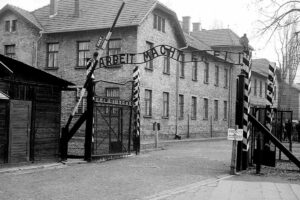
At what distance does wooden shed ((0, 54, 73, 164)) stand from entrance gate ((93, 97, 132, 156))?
65.8 inches

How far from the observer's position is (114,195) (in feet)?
30.0

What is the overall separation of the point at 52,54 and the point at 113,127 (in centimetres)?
1673

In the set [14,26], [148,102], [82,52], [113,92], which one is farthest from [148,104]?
[14,26]

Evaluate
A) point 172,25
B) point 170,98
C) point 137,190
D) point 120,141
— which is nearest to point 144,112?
point 170,98

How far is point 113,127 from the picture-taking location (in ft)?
56.2

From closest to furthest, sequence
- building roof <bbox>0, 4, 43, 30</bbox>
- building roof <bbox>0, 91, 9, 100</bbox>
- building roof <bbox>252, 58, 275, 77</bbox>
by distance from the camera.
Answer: building roof <bbox>0, 91, 9, 100</bbox> < building roof <bbox>0, 4, 43, 30</bbox> < building roof <bbox>252, 58, 275, 77</bbox>

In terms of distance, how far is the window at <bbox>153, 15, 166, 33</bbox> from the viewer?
103ft

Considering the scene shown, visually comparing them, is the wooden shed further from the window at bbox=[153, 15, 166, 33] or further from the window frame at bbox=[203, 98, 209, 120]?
the window frame at bbox=[203, 98, 209, 120]

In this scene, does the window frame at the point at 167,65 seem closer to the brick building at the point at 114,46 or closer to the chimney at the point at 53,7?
the brick building at the point at 114,46

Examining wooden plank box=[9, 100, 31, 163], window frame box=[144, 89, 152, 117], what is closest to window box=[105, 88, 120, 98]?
window frame box=[144, 89, 152, 117]

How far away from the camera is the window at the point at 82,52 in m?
31.1

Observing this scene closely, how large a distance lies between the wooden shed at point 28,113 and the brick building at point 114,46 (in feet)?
47.2

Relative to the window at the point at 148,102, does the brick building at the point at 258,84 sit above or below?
above

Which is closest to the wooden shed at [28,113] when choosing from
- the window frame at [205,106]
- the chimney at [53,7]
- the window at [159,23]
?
the window at [159,23]
